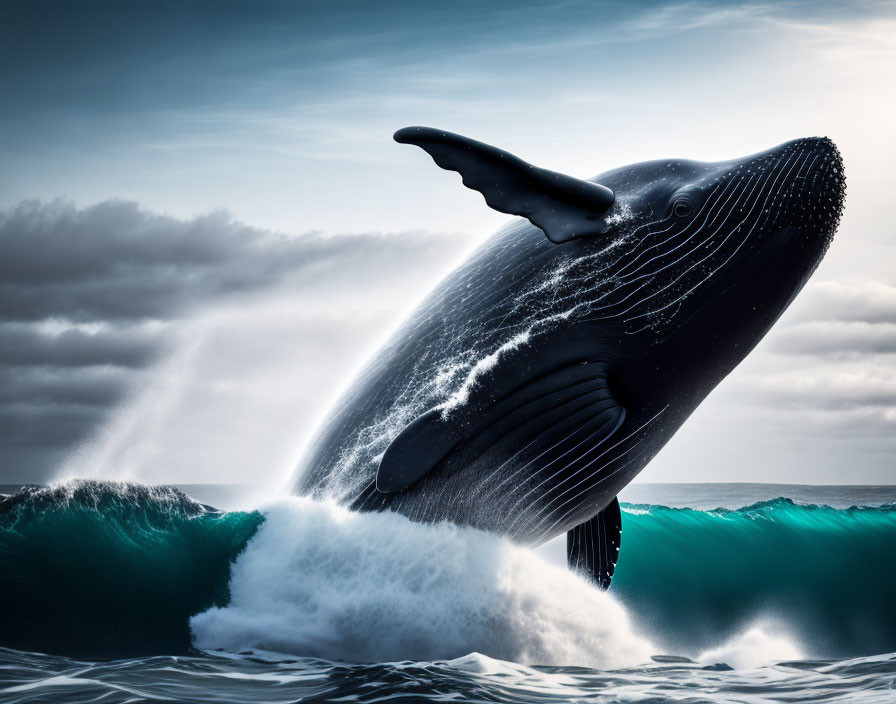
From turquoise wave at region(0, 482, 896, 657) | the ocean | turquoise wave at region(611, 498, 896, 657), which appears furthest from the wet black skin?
turquoise wave at region(611, 498, 896, 657)

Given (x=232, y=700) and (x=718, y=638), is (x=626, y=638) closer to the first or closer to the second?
(x=232, y=700)

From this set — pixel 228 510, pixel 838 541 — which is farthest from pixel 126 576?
pixel 838 541

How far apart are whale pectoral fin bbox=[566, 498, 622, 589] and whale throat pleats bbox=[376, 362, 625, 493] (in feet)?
8.70

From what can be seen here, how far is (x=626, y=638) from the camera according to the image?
991cm

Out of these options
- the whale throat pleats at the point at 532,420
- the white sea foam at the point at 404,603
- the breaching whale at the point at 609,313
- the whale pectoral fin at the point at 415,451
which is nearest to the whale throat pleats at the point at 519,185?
the breaching whale at the point at 609,313

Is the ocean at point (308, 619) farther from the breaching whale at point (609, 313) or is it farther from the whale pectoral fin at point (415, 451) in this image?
the whale pectoral fin at point (415, 451)

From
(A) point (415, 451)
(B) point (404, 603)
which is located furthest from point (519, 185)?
(B) point (404, 603)

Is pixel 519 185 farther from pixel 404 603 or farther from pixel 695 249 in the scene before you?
pixel 404 603

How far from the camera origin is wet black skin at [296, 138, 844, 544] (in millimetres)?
8281

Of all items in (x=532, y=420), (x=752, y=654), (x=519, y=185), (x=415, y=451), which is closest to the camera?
(x=519, y=185)

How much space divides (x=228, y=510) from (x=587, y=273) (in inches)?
254

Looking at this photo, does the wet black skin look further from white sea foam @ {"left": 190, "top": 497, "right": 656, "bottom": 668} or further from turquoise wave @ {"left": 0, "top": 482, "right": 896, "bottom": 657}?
turquoise wave @ {"left": 0, "top": 482, "right": 896, "bottom": 657}

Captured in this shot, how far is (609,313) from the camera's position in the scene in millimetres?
8312

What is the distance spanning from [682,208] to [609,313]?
51.6 inches
